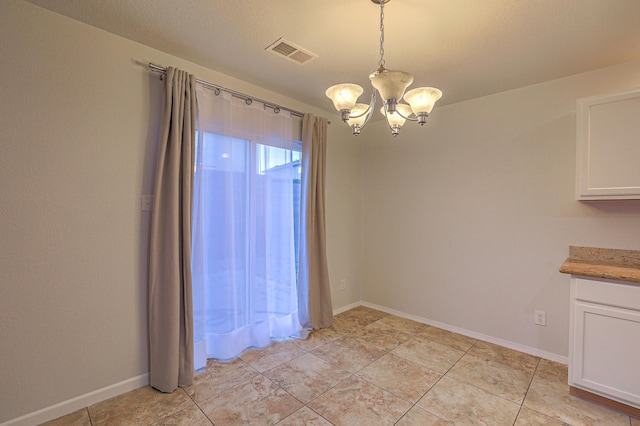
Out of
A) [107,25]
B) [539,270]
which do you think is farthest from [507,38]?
[107,25]

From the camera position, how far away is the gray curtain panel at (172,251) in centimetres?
207

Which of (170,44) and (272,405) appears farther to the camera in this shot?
(170,44)

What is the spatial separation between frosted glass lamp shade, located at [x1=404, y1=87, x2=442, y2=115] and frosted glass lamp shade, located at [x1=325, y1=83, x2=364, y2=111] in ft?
0.94

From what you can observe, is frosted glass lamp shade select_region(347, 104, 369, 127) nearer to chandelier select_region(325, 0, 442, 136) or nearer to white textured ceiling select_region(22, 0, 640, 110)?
Answer: chandelier select_region(325, 0, 442, 136)

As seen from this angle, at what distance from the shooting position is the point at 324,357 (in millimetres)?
2570

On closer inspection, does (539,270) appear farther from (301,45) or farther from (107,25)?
(107,25)

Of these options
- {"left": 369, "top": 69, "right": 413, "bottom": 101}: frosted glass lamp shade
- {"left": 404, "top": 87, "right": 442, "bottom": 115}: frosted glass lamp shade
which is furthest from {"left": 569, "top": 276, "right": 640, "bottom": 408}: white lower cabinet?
{"left": 369, "top": 69, "right": 413, "bottom": 101}: frosted glass lamp shade

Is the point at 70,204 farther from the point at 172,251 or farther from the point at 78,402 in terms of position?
the point at 78,402

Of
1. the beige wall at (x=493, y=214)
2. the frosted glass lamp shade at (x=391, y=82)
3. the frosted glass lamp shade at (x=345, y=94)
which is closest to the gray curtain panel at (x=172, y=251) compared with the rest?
the frosted glass lamp shade at (x=345, y=94)

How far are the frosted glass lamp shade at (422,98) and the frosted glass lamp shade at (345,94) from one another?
11.3 inches

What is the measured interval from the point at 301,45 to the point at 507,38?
1366 mm

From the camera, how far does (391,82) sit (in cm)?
145

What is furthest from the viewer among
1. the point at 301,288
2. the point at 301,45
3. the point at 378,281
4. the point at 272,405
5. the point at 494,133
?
the point at 378,281

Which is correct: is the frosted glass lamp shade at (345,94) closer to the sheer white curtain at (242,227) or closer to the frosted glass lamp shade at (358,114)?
the frosted glass lamp shade at (358,114)
